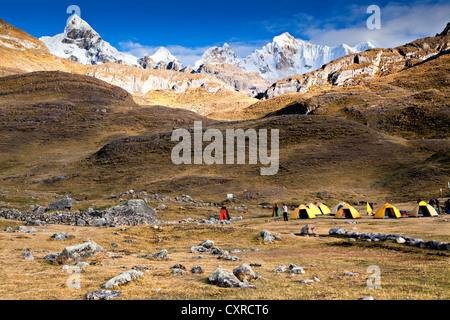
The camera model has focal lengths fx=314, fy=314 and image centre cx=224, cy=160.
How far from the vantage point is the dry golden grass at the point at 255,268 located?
9109 millimetres

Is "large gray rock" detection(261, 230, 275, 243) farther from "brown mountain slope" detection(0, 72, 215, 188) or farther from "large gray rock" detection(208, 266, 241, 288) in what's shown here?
"brown mountain slope" detection(0, 72, 215, 188)

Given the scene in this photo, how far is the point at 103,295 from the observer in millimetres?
8586

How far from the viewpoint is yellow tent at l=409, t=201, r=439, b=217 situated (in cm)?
3278

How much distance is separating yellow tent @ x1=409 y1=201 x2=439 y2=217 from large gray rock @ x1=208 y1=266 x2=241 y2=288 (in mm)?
30465

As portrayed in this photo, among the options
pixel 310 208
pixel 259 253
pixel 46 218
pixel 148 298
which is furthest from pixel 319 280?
pixel 310 208

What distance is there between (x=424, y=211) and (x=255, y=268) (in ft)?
92.9

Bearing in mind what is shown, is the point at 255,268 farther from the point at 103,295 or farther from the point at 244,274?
the point at 103,295

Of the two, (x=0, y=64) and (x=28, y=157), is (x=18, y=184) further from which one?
(x=0, y=64)

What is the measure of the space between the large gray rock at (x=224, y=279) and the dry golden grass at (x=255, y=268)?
28 cm

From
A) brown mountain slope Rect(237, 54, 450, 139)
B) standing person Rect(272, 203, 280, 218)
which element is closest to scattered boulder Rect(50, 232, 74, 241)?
standing person Rect(272, 203, 280, 218)

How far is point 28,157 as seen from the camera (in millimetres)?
83625

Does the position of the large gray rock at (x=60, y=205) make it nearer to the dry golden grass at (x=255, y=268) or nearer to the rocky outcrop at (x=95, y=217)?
the rocky outcrop at (x=95, y=217)

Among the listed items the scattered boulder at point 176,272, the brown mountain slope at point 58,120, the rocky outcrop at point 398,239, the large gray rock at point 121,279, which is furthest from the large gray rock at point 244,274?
the brown mountain slope at point 58,120
